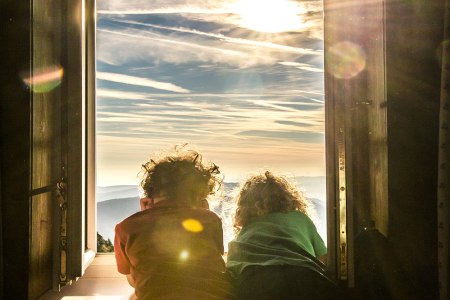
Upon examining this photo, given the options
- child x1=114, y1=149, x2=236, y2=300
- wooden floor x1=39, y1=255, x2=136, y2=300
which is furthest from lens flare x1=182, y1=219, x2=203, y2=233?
wooden floor x1=39, y1=255, x2=136, y2=300

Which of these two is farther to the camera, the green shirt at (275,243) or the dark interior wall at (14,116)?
the dark interior wall at (14,116)

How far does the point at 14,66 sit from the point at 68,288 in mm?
1152

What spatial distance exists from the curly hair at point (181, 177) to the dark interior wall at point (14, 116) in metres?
0.52

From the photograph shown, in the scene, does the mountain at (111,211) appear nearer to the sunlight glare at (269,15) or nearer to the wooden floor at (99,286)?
the wooden floor at (99,286)

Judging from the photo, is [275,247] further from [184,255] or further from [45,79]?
[45,79]

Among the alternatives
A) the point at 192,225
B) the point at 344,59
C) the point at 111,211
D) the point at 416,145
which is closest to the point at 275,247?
the point at 192,225

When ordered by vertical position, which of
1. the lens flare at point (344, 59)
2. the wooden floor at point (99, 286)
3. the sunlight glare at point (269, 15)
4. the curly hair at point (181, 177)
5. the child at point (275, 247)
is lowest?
the wooden floor at point (99, 286)

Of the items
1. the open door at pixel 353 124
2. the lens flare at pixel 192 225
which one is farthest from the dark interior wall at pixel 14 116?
the open door at pixel 353 124

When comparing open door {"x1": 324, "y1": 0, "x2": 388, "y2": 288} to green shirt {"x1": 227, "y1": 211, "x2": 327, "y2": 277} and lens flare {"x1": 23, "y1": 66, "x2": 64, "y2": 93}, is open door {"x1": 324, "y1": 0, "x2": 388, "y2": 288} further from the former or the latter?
lens flare {"x1": 23, "y1": 66, "x2": 64, "y2": 93}

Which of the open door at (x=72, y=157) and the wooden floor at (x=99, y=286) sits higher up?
the open door at (x=72, y=157)

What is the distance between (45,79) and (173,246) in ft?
3.27

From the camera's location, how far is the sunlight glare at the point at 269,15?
2.90 metres

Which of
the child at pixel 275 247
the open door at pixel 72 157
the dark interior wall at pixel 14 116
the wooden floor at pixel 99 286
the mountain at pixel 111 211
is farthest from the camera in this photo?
the mountain at pixel 111 211

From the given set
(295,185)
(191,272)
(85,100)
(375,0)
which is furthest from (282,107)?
(191,272)
